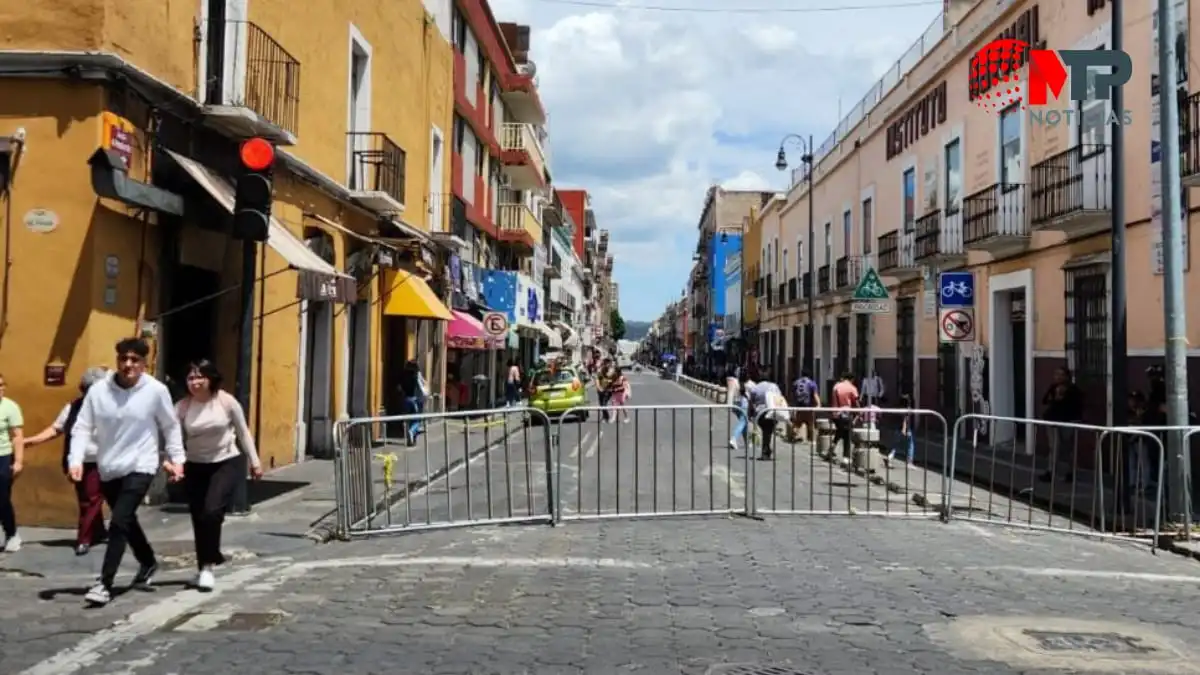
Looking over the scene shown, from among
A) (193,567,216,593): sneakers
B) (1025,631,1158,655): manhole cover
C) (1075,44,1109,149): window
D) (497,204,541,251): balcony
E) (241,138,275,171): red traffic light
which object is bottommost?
(1025,631,1158,655): manhole cover

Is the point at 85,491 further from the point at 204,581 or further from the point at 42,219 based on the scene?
the point at 42,219

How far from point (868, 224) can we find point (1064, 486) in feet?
67.8

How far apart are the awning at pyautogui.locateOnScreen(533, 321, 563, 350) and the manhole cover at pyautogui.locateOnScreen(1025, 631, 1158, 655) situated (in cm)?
3591

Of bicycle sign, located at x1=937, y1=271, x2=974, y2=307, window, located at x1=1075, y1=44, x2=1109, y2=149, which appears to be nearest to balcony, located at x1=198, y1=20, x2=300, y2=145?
bicycle sign, located at x1=937, y1=271, x2=974, y2=307

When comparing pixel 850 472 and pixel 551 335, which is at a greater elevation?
pixel 551 335

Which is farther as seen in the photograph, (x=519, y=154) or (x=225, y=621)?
(x=519, y=154)

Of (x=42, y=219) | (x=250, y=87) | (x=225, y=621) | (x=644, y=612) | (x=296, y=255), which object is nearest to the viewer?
(x=225, y=621)

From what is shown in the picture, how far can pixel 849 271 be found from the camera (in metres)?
31.8

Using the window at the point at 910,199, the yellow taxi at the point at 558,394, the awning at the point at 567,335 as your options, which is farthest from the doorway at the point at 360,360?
the awning at the point at 567,335

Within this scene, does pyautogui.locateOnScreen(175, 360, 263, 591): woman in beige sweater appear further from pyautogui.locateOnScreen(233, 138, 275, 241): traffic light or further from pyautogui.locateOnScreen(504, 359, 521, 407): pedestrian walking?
pyautogui.locateOnScreen(504, 359, 521, 407): pedestrian walking

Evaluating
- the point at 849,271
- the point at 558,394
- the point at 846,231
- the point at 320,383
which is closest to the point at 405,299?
Result: the point at 320,383

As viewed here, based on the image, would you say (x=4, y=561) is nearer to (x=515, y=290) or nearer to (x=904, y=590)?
(x=904, y=590)

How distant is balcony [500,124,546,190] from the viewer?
3875 centimetres

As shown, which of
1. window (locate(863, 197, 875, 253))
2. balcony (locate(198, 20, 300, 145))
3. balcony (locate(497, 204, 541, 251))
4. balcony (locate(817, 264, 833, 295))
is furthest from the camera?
balcony (locate(497, 204, 541, 251))
